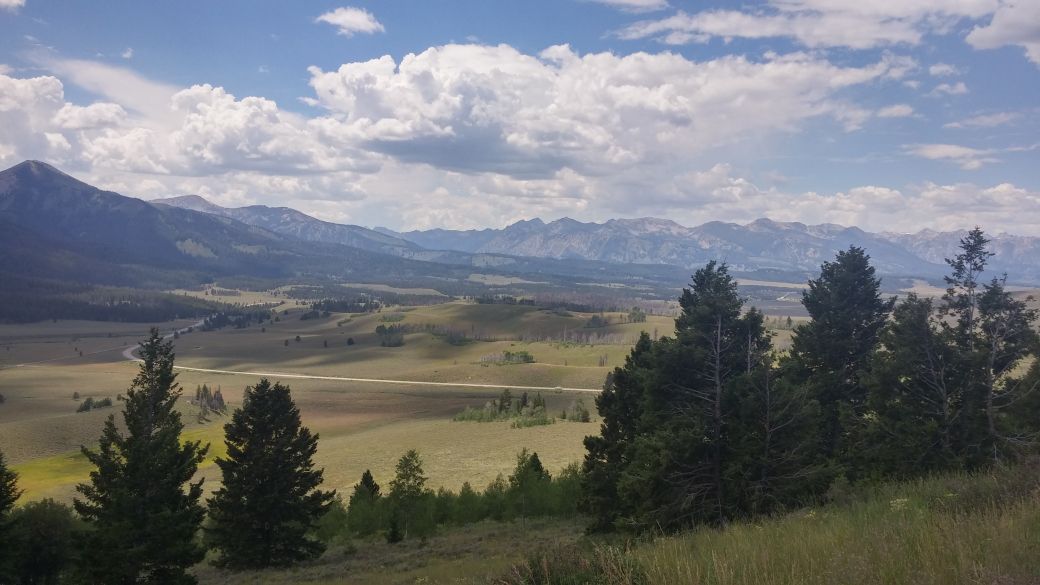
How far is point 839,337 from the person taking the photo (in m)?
33.6

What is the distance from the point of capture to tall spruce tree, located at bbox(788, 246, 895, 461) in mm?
31984

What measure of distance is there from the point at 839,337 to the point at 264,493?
33.1 m

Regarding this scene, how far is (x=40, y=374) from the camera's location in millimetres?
169625

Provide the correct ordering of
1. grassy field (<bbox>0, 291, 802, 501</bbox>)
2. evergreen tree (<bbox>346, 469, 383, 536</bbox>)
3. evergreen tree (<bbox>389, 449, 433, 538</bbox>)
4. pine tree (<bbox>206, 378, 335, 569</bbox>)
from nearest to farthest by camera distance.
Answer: pine tree (<bbox>206, 378, 335, 569</bbox>) → evergreen tree (<bbox>389, 449, 433, 538</bbox>) → evergreen tree (<bbox>346, 469, 383, 536</bbox>) → grassy field (<bbox>0, 291, 802, 501</bbox>)

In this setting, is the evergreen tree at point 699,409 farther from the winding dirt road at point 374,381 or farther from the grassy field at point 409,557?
the winding dirt road at point 374,381

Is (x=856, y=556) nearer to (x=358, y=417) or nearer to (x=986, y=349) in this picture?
(x=986, y=349)

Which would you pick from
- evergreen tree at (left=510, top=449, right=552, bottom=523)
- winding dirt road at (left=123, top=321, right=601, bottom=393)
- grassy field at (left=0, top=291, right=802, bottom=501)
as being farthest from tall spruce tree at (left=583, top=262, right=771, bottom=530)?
winding dirt road at (left=123, top=321, right=601, bottom=393)

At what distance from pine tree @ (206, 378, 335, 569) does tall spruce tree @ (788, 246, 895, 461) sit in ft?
92.0

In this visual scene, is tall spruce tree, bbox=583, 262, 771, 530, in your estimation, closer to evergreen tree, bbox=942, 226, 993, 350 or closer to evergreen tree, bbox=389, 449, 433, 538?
evergreen tree, bbox=942, 226, 993, 350

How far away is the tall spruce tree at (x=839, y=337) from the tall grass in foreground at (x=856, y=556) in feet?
72.5

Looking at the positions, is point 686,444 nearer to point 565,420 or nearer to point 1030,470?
point 1030,470

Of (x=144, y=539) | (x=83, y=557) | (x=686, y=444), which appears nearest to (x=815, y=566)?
(x=686, y=444)

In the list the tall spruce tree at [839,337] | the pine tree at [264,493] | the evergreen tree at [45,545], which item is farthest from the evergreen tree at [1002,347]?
the evergreen tree at [45,545]

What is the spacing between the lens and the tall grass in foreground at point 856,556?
6.93 meters
